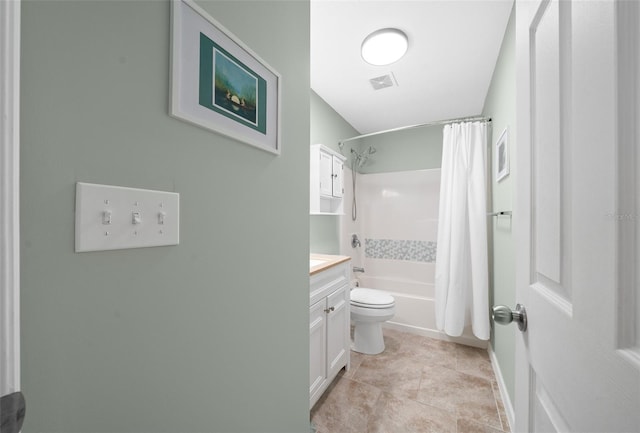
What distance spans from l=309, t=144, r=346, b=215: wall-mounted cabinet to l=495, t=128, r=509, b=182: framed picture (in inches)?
49.0

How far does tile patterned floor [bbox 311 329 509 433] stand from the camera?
1439 mm

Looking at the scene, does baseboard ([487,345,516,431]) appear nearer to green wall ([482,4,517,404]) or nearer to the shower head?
green wall ([482,4,517,404])

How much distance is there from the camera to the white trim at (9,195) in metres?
0.33

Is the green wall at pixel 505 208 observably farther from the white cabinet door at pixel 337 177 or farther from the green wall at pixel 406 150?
the white cabinet door at pixel 337 177

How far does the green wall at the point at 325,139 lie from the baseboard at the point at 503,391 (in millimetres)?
1608

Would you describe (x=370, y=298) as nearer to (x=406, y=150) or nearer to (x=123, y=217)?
(x=406, y=150)

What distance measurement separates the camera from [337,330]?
177 cm

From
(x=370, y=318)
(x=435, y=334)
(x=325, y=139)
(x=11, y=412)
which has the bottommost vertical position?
(x=435, y=334)

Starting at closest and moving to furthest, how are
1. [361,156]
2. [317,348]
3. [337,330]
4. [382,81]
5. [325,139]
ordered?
[317,348]
[337,330]
[382,81]
[325,139]
[361,156]

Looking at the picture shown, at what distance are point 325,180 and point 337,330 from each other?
120 cm

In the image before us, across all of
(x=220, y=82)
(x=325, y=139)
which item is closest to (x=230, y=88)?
(x=220, y=82)

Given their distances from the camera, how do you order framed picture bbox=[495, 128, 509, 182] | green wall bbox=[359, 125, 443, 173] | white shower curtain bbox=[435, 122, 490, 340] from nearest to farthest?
framed picture bbox=[495, 128, 509, 182], white shower curtain bbox=[435, 122, 490, 340], green wall bbox=[359, 125, 443, 173]

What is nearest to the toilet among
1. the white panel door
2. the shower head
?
the white panel door

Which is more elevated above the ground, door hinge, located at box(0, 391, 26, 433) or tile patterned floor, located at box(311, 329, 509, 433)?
door hinge, located at box(0, 391, 26, 433)
